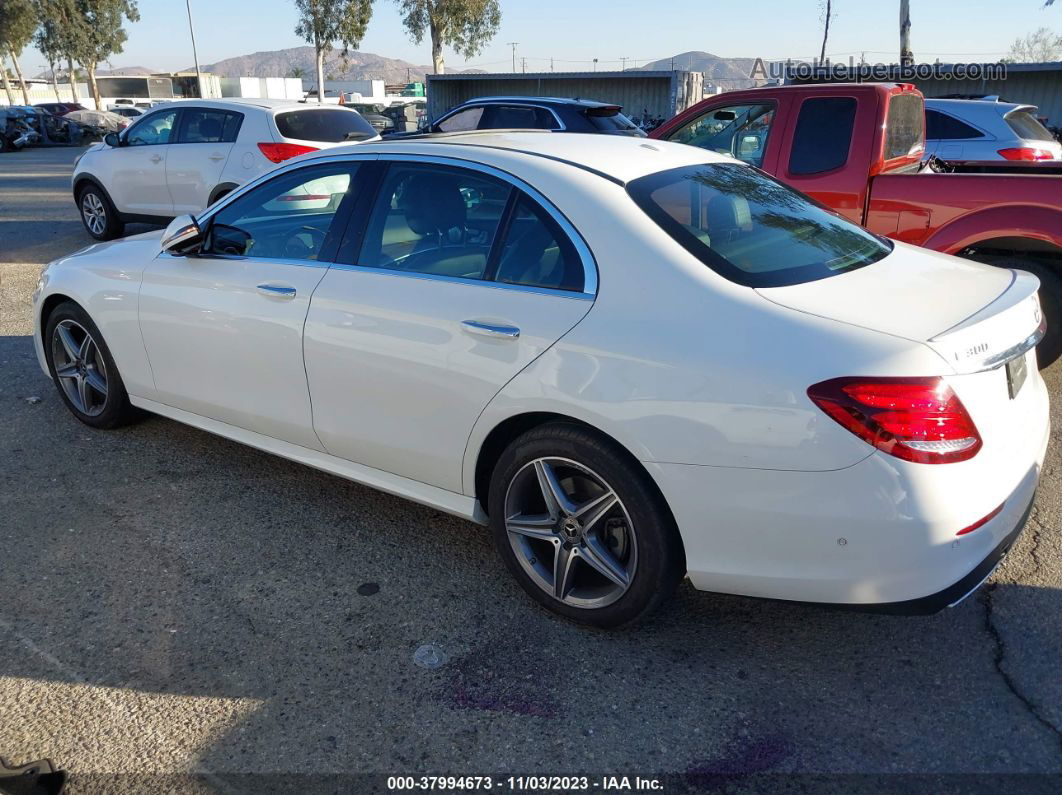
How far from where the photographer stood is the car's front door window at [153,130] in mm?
10188

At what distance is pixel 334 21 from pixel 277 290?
158ft

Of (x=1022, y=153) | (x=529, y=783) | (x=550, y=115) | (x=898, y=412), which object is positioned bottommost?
(x=529, y=783)

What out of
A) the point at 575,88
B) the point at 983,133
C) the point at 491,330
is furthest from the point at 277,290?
the point at 575,88

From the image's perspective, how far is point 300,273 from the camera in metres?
3.65

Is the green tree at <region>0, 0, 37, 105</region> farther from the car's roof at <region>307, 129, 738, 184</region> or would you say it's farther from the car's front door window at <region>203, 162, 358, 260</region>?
the car's roof at <region>307, 129, 738, 184</region>

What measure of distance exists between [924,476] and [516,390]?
128cm

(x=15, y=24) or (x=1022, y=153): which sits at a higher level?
(x=15, y=24)

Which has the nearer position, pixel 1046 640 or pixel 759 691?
pixel 759 691

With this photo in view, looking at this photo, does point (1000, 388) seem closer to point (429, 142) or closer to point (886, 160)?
point (429, 142)

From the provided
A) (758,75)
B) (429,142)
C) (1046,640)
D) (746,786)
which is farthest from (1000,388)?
(758,75)

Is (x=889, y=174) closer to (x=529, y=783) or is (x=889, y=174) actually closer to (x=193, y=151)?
(x=529, y=783)

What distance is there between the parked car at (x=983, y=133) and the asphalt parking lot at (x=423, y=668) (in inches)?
310

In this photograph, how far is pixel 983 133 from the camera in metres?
10.4

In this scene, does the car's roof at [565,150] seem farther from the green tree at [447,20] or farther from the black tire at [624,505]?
the green tree at [447,20]
